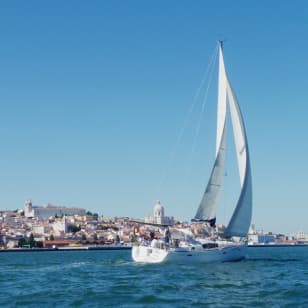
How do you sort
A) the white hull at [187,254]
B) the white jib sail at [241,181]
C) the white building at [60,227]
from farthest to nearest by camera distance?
the white building at [60,227] → the white jib sail at [241,181] → the white hull at [187,254]

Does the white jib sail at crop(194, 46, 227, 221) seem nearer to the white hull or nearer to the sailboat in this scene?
the sailboat

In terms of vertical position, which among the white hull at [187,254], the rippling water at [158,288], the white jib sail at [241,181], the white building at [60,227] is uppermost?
the white building at [60,227]

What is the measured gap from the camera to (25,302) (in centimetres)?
2139

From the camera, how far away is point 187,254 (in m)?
37.1

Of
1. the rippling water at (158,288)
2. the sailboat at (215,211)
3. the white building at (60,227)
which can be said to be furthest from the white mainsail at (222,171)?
the white building at (60,227)

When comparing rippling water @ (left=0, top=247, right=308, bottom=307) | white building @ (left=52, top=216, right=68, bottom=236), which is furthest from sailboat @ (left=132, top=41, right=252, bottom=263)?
white building @ (left=52, top=216, right=68, bottom=236)

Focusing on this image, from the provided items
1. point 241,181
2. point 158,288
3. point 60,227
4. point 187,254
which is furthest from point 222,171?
point 60,227

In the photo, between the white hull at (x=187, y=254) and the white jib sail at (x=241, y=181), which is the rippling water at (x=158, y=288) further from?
the white jib sail at (x=241, y=181)

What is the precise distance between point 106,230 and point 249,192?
14738 centimetres

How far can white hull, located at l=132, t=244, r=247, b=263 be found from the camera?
3703 centimetres

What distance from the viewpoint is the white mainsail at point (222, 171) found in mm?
38969

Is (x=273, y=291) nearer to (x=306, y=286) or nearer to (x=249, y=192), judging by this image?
(x=306, y=286)

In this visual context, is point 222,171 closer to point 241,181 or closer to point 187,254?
point 241,181

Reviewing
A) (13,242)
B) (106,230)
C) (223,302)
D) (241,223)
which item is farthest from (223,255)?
(106,230)
